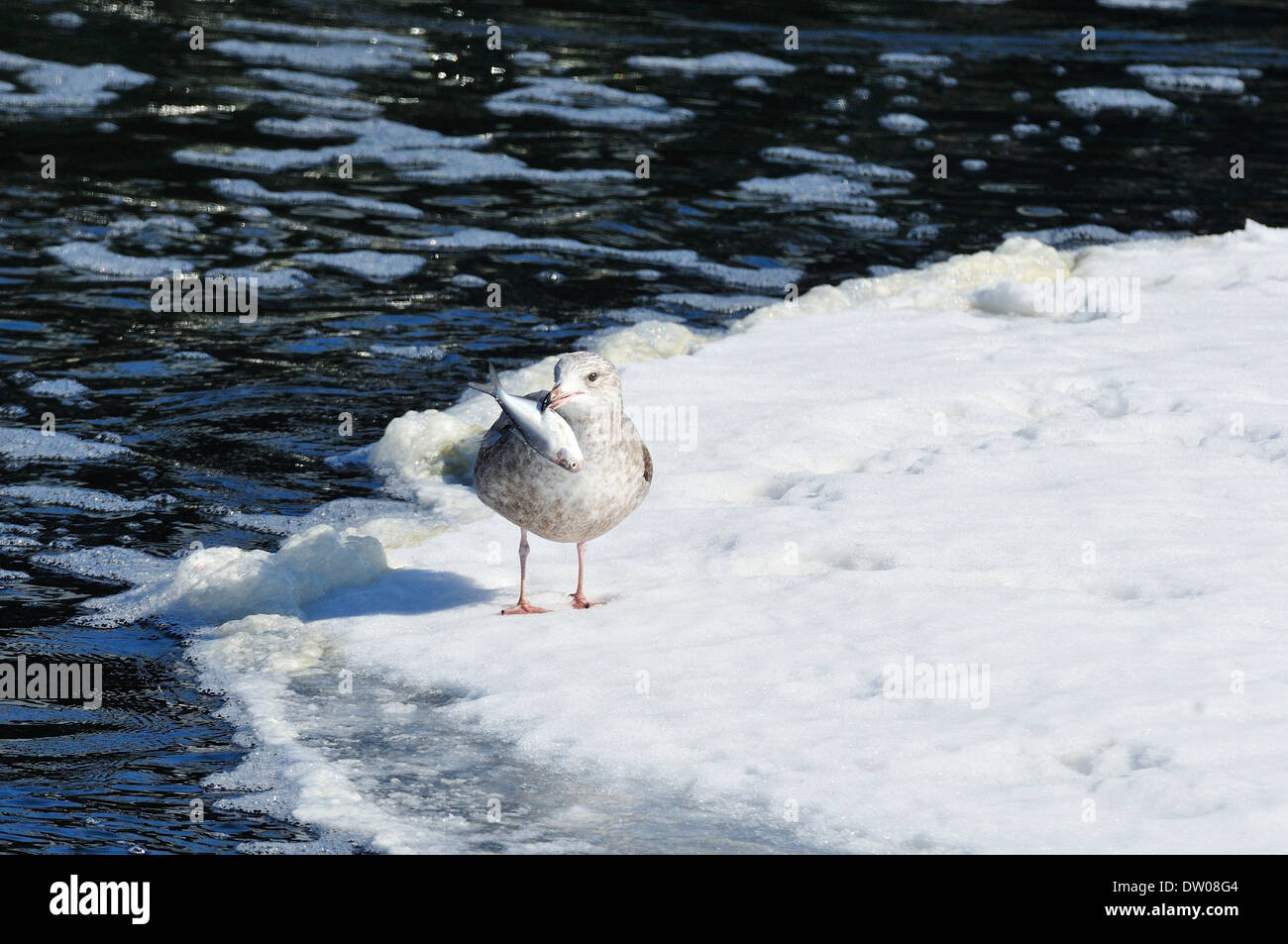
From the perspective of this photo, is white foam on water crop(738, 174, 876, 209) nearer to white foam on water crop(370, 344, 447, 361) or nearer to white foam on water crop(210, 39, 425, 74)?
white foam on water crop(370, 344, 447, 361)

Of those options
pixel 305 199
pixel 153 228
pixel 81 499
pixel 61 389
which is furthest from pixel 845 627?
pixel 305 199

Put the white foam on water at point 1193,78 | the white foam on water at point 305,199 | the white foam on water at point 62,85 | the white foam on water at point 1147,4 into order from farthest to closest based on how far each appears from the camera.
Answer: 1. the white foam on water at point 1147,4
2. the white foam on water at point 1193,78
3. the white foam on water at point 62,85
4. the white foam on water at point 305,199

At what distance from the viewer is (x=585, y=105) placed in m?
16.2

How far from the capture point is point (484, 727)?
564 centimetres

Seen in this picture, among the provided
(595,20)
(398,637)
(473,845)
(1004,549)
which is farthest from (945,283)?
(595,20)

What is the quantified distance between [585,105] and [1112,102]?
5.99 m

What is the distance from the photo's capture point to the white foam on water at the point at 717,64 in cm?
1752

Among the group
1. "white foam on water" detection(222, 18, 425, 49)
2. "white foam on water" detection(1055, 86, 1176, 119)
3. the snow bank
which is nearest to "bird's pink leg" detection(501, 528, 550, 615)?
the snow bank

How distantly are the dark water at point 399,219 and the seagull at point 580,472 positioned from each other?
1449mm

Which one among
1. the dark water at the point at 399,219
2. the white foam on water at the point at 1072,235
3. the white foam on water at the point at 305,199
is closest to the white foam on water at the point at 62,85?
the dark water at the point at 399,219

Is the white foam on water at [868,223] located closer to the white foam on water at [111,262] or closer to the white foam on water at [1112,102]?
the white foam on water at [1112,102]

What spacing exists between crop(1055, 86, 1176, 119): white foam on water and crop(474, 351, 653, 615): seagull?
40.4ft

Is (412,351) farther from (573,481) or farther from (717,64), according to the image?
(717,64)

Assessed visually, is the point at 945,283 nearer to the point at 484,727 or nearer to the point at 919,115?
the point at 919,115
